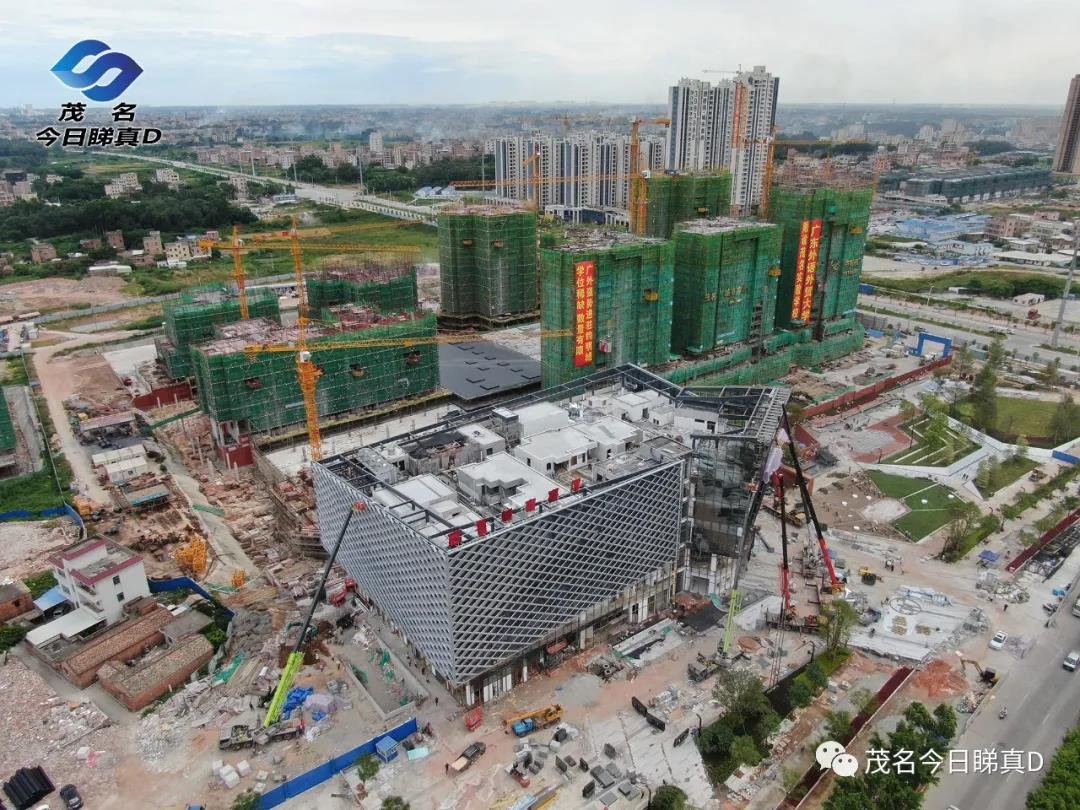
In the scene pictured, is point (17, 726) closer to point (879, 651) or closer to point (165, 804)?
point (165, 804)

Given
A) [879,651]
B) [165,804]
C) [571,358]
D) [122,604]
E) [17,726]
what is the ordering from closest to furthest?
[165,804] < [17,726] < [879,651] < [122,604] < [571,358]

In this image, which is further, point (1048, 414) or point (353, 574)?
point (1048, 414)

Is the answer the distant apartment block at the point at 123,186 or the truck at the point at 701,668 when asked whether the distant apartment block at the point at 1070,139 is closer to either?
the truck at the point at 701,668

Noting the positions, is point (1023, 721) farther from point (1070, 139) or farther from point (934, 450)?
point (1070, 139)

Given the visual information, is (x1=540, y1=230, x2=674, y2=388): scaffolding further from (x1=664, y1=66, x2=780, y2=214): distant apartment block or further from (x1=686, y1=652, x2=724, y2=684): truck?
(x1=664, y1=66, x2=780, y2=214): distant apartment block

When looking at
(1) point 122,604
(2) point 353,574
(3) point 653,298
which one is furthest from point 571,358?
(1) point 122,604

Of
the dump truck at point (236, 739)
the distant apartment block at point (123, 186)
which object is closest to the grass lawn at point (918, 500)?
the dump truck at point (236, 739)

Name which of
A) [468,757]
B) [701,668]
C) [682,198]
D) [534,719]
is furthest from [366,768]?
[682,198]

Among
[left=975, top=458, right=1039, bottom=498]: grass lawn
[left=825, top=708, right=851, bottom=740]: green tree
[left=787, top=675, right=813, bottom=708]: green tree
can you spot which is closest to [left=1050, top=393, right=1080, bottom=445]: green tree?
[left=975, top=458, right=1039, bottom=498]: grass lawn
